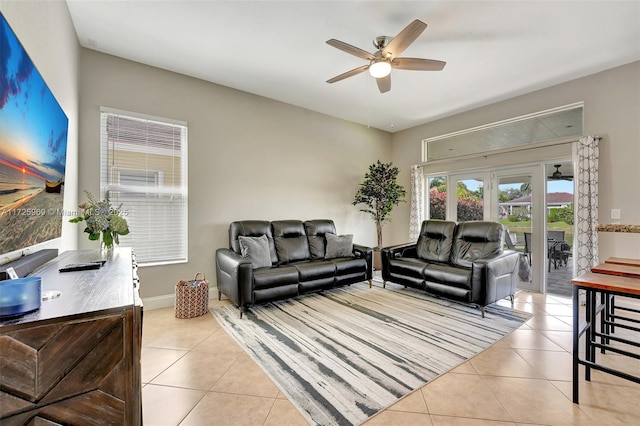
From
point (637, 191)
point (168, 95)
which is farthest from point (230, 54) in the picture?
point (637, 191)

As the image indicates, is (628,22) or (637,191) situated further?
(637,191)

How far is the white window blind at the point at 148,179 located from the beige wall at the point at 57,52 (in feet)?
1.17

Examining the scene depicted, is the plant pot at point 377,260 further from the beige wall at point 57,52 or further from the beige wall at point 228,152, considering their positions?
the beige wall at point 57,52

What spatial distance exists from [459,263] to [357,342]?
6.93 ft

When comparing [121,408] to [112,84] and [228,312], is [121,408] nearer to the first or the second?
[228,312]

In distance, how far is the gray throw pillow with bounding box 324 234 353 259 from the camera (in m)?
4.23

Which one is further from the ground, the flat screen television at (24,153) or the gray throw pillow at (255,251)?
the flat screen television at (24,153)

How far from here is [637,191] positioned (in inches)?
130

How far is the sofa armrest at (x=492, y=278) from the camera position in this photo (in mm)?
3113

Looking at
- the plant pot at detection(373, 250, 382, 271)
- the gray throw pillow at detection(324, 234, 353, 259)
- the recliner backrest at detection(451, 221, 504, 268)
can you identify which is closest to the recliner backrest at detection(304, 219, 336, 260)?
the gray throw pillow at detection(324, 234, 353, 259)

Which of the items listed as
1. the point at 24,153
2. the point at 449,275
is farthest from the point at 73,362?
the point at 449,275

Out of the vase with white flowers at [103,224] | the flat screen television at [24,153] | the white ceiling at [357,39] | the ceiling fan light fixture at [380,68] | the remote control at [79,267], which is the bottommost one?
the remote control at [79,267]

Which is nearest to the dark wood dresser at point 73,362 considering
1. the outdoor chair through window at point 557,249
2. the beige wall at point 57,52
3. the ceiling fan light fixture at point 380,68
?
the beige wall at point 57,52

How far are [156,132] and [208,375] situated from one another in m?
2.91
